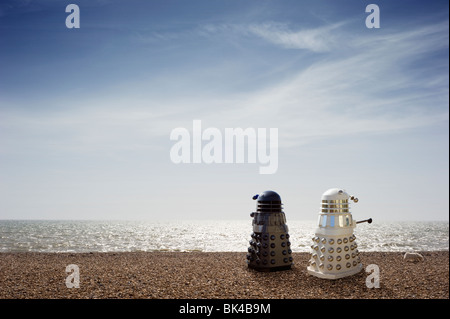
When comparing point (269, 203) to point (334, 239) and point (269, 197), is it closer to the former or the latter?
point (269, 197)

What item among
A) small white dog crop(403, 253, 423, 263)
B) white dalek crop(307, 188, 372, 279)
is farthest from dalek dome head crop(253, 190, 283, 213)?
small white dog crop(403, 253, 423, 263)

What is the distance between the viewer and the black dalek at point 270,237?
10320 millimetres

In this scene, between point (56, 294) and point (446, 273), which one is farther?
point (446, 273)

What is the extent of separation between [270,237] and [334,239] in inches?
79.2

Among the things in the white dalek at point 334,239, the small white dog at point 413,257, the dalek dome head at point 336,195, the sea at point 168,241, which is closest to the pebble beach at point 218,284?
the white dalek at point 334,239

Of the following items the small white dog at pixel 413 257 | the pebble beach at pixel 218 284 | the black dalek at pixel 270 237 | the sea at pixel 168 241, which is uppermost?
the black dalek at pixel 270 237

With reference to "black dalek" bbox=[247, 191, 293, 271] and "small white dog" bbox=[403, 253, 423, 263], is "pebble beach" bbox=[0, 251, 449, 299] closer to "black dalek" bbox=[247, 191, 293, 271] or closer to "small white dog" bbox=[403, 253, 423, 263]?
"black dalek" bbox=[247, 191, 293, 271]

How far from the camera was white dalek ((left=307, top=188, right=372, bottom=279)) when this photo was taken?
30.2 ft

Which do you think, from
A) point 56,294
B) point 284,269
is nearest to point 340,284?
point 284,269

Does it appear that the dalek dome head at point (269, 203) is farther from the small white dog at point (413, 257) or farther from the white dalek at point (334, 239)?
the small white dog at point (413, 257)

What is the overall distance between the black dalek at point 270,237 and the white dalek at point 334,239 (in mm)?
1158
